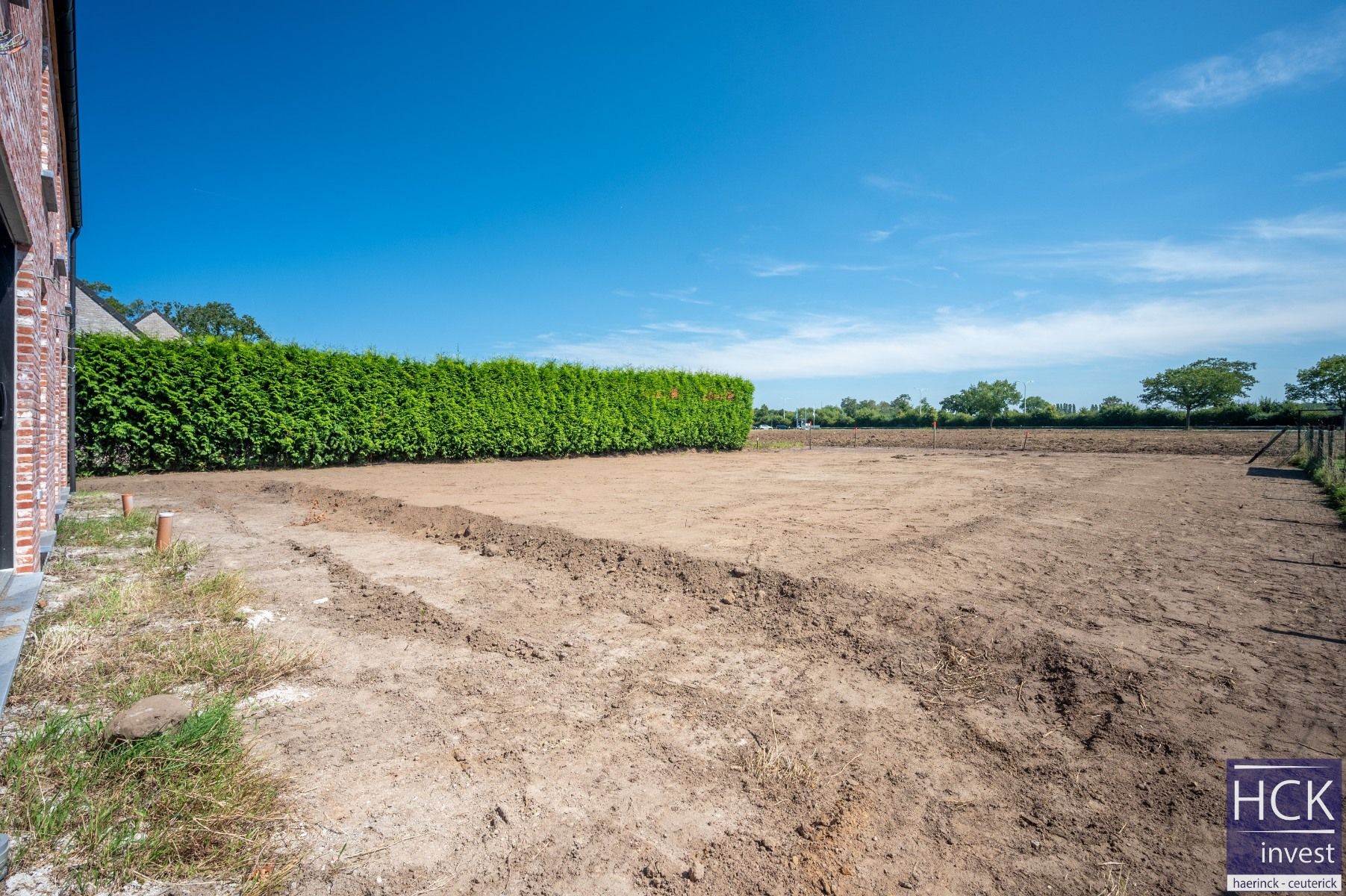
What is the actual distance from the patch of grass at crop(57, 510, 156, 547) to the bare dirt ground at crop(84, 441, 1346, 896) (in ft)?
2.87

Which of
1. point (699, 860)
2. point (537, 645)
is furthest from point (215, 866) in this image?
point (537, 645)

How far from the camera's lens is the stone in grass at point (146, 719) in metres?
2.40

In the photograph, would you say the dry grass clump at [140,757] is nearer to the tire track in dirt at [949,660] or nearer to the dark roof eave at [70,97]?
the tire track in dirt at [949,660]

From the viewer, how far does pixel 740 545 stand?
6.55 m

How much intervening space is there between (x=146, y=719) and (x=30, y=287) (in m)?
3.84

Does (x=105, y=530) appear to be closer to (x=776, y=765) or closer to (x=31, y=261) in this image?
(x=31, y=261)

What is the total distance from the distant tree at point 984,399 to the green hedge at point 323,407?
63008 mm

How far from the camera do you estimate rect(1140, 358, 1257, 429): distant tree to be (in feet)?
187

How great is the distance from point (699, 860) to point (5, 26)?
5.46 meters

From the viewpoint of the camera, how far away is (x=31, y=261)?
4.36m

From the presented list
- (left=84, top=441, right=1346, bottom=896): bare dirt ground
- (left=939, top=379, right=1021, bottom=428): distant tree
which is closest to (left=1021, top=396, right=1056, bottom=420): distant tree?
(left=939, top=379, right=1021, bottom=428): distant tree

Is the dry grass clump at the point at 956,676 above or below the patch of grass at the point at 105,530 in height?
below

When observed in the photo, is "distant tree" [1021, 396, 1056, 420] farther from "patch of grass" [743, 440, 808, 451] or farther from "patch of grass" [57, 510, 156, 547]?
"patch of grass" [57, 510, 156, 547]

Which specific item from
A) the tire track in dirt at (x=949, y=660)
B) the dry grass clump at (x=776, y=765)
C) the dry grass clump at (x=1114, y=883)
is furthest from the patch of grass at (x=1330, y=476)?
the dry grass clump at (x=776, y=765)
